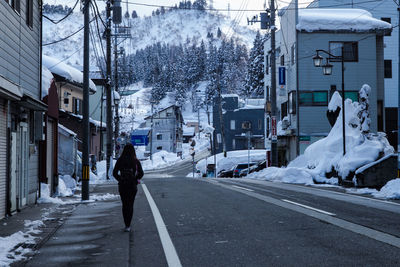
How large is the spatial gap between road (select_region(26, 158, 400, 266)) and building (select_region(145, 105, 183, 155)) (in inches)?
3215

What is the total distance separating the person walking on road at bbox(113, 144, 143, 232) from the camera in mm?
8492

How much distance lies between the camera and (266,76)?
4697 cm

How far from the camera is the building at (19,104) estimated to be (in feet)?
35.5

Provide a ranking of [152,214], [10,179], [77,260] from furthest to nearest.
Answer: [10,179] → [152,214] → [77,260]

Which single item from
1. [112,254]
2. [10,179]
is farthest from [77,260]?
[10,179]

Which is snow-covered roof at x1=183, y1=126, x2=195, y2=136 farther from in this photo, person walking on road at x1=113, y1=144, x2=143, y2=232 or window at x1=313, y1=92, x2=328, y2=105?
person walking on road at x1=113, y1=144, x2=143, y2=232

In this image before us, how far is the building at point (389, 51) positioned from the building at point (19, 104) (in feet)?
126

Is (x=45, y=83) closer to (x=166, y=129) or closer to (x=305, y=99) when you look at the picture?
(x=305, y=99)

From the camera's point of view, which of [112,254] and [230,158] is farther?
[230,158]

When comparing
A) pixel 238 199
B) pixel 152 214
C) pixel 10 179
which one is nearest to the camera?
pixel 152 214

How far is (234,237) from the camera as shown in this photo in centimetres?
729

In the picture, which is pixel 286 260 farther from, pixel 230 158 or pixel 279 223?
pixel 230 158

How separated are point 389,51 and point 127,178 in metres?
46.9

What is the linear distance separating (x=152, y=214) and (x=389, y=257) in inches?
238
